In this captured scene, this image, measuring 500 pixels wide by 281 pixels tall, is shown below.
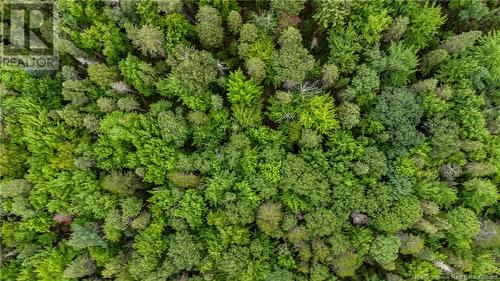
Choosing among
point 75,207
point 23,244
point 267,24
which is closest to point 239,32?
point 267,24

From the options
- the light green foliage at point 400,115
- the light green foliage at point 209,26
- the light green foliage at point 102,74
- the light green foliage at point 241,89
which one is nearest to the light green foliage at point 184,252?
the light green foliage at point 241,89

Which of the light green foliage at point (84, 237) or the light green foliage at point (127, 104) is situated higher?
the light green foliage at point (127, 104)

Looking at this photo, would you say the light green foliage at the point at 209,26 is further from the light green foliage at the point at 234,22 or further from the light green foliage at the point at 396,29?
the light green foliage at the point at 396,29

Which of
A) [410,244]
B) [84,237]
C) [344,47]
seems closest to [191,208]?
[84,237]

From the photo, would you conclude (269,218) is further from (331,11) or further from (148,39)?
(331,11)

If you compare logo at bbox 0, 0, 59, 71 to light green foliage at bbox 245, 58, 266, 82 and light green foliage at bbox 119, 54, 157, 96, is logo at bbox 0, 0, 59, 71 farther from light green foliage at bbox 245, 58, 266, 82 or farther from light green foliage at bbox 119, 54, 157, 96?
light green foliage at bbox 245, 58, 266, 82

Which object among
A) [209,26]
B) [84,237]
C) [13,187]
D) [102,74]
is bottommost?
[84,237]

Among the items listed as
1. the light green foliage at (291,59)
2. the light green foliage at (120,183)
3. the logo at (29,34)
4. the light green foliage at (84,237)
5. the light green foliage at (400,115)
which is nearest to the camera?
the light green foliage at (84,237)
